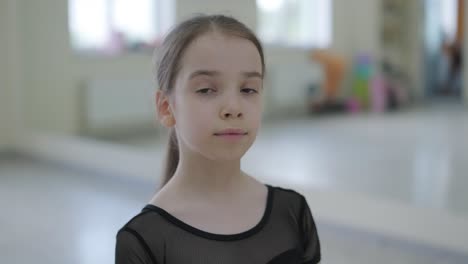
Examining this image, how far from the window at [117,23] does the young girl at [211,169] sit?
291 cm

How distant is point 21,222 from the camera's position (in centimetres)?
215

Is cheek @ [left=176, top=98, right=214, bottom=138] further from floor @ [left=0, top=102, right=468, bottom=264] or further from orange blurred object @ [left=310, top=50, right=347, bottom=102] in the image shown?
orange blurred object @ [left=310, top=50, right=347, bottom=102]

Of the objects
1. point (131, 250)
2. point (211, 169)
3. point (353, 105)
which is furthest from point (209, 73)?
point (353, 105)

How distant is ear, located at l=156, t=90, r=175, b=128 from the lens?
76 cm

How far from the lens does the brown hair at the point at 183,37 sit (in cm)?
71

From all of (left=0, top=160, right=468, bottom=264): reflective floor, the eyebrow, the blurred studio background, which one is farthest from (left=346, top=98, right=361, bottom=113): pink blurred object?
the eyebrow

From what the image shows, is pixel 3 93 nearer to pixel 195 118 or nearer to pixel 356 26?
pixel 356 26

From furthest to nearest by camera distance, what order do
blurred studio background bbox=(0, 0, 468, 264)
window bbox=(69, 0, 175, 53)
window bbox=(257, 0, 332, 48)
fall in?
window bbox=(69, 0, 175, 53) < window bbox=(257, 0, 332, 48) < blurred studio background bbox=(0, 0, 468, 264)

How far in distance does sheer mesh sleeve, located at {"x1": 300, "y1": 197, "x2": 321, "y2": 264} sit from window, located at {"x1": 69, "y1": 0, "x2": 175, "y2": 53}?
2904 millimetres

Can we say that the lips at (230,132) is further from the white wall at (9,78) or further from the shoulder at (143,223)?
the white wall at (9,78)

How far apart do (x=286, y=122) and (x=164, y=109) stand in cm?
323

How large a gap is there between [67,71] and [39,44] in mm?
241

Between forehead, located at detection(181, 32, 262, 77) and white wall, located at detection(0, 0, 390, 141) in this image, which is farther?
white wall, located at detection(0, 0, 390, 141)

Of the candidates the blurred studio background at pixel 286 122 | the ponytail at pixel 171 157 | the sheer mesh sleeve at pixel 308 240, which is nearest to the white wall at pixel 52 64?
the blurred studio background at pixel 286 122
